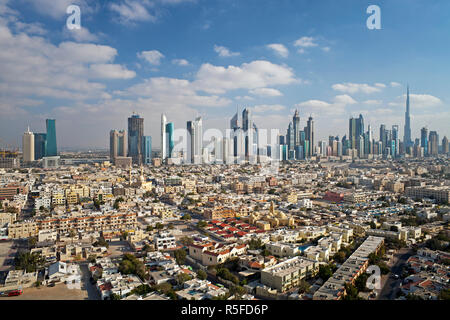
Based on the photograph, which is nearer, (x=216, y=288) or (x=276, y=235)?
(x=216, y=288)

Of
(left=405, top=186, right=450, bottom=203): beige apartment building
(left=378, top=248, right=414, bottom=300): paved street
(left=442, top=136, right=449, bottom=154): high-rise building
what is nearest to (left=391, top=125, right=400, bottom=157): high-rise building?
(left=442, top=136, right=449, bottom=154): high-rise building

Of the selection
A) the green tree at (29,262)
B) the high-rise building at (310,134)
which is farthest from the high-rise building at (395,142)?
the green tree at (29,262)

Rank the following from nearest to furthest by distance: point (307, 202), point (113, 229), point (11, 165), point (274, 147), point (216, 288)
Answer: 1. point (216, 288)
2. point (113, 229)
3. point (307, 202)
4. point (11, 165)
5. point (274, 147)

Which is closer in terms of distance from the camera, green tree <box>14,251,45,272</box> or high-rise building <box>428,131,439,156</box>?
green tree <box>14,251,45,272</box>

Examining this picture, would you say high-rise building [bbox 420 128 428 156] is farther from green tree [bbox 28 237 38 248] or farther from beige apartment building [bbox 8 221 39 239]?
green tree [bbox 28 237 38 248]

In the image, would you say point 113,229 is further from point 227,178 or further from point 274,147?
point 274,147
